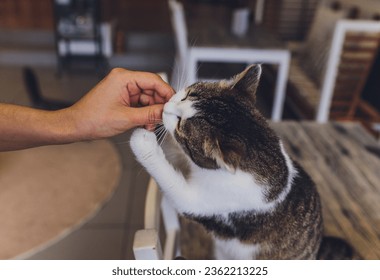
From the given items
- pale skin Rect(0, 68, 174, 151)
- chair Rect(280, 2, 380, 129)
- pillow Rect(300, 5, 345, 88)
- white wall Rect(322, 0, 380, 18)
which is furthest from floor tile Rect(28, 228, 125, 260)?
white wall Rect(322, 0, 380, 18)

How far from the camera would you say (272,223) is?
0.83 metres

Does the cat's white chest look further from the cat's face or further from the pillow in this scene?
the pillow

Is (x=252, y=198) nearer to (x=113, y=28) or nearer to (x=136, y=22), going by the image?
(x=113, y=28)

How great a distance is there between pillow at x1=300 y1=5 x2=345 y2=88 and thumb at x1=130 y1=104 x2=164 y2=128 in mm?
2059

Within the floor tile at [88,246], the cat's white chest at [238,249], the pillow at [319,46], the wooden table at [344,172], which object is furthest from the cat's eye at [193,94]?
the pillow at [319,46]

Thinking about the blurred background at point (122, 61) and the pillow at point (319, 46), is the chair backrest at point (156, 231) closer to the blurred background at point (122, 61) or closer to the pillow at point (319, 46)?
the blurred background at point (122, 61)

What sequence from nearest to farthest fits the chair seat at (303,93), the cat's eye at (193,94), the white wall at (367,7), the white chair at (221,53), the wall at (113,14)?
the cat's eye at (193,94) → the white chair at (221,53) → the chair seat at (303,93) → the white wall at (367,7) → the wall at (113,14)

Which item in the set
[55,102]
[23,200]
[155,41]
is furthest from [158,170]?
[155,41]

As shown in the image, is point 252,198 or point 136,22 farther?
point 136,22

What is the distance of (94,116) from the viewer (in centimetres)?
73

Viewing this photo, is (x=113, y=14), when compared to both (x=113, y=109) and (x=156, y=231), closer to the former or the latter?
(x=113, y=109)

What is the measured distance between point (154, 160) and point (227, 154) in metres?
0.16

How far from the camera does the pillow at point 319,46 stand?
2.67m

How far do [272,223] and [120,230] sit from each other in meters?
1.19
